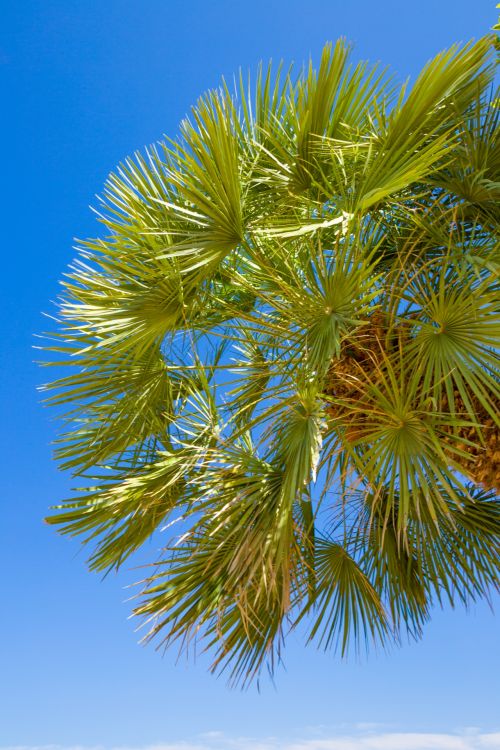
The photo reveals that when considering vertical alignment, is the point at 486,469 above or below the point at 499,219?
below

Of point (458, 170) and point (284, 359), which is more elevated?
point (458, 170)

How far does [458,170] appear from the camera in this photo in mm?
5547

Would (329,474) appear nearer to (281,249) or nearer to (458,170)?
(281,249)

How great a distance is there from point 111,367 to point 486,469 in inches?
100

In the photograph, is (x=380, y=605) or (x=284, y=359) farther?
(x=380, y=605)

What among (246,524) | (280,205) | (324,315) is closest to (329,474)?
(246,524)

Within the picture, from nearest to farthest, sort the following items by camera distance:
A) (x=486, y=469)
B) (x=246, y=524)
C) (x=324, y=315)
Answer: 1. (x=324, y=315)
2. (x=246, y=524)
3. (x=486, y=469)

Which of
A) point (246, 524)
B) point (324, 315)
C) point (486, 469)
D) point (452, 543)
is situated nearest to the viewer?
point (324, 315)

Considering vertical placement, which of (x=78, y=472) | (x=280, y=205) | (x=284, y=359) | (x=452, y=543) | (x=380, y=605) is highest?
(x=280, y=205)

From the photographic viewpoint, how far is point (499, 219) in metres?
5.53

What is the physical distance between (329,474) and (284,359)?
29.6 inches

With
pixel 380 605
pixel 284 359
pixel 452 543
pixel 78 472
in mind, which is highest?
pixel 284 359

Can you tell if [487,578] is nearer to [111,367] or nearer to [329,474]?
[329,474]

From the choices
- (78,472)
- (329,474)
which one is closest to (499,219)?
(329,474)
